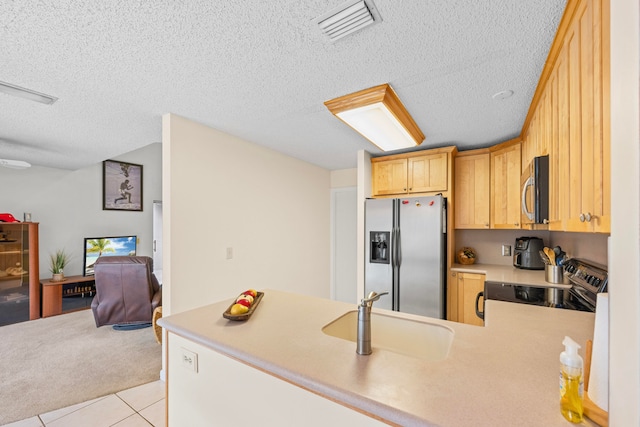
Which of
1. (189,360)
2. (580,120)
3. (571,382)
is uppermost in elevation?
(580,120)

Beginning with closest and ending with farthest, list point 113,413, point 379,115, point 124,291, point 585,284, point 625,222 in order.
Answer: point 625,222 < point 585,284 < point 113,413 < point 379,115 < point 124,291

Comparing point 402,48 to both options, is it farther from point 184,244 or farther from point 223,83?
point 184,244

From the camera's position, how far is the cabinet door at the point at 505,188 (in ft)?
9.46

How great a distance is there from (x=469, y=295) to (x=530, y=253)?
2.46 feet

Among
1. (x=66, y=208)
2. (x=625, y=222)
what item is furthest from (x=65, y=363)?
(x=625, y=222)

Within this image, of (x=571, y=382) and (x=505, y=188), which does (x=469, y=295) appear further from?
(x=571, y=382)

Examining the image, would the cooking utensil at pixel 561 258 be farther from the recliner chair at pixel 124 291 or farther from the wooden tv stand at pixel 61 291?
the wooden tv stand at pixel 61 291

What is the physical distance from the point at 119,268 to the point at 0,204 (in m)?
2.54

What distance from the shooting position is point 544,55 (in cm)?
151

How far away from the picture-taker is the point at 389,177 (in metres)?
3.56

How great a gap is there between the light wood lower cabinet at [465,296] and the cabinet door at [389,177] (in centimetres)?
117

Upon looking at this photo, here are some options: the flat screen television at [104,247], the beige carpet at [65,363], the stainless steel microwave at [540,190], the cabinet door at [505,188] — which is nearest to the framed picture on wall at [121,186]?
the flat screen television at [104,247]

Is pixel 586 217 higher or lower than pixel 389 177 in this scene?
lower

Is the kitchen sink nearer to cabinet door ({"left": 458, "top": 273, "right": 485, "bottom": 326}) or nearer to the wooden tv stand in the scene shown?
cabinet door ({"left": 458, "top": 273, "right": 485, "bottom": 326})
